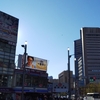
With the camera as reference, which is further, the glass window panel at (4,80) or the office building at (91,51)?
the office building at (91,51)

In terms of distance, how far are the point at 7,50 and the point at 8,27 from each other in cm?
511

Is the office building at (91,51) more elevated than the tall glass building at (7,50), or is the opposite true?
→ the office building at (91,51)

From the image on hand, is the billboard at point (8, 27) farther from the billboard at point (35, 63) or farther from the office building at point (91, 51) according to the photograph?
the office building at point (91, 51)

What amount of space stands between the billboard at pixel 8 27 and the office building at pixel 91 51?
12301cm

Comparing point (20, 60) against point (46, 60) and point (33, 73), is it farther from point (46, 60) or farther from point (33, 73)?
point (46, 60)

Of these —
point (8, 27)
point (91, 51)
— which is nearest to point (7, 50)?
point (8, 27)

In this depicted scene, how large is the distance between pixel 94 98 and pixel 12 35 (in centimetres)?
2393

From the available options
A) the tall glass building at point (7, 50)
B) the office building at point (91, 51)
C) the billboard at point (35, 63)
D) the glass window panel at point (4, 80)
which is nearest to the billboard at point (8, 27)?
the tall glass building at point (7, 50)

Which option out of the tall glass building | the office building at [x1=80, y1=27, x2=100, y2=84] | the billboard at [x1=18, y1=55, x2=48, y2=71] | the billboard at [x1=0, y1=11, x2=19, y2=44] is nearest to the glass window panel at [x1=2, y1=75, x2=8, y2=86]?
the tall glass building

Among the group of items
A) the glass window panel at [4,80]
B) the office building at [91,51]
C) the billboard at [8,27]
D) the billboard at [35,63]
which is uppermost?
the office building at [91,51]

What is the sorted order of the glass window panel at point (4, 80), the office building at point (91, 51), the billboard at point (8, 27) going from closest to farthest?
the glass window panel at point (4, 80) < the billboard at point (8, 27) < the office building at point (91, 51)

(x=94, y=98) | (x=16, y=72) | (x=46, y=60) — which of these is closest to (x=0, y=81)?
(x=16, y=72)

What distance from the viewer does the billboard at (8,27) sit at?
40.2 metres

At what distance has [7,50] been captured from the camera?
40000mm
